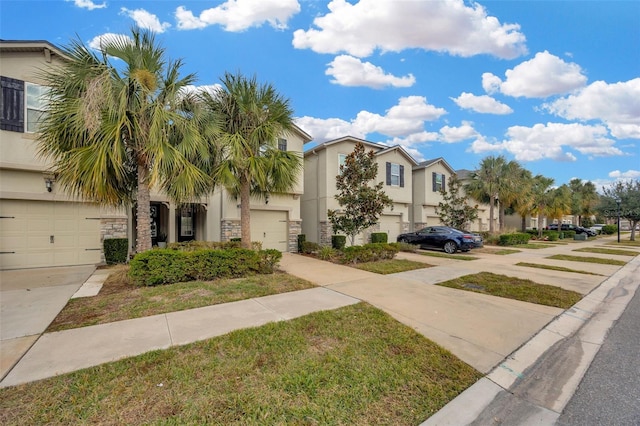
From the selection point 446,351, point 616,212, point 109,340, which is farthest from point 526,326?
point 616,212

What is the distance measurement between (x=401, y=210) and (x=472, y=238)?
6.01 m

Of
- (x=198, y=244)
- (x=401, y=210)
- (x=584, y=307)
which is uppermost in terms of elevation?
(x=401, y=210)

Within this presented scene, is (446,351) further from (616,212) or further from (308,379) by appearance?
(616,212)

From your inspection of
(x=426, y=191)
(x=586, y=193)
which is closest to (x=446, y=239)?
(x=426, y=191)

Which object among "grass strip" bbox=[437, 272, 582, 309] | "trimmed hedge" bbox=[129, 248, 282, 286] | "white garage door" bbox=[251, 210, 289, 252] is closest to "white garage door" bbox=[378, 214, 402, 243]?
"white garage door" bbox=[251, 210, 289, 252]

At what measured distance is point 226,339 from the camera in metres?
3.97

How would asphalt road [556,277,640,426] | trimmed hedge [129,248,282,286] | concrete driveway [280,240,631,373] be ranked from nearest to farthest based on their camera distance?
asphalt road [556,277,640,426] → concrete driveway [280,240,631,373] → trimmed hedge [129,248,282,286]

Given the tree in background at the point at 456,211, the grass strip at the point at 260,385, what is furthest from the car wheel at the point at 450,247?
the grass strip at the point at 260,385

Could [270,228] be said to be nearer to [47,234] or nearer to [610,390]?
[47,234]

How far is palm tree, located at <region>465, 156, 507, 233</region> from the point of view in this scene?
22.3 metres

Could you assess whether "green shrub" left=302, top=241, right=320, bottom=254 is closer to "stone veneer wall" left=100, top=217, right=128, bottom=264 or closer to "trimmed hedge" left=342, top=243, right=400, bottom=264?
"trimmed hedge" left=342, top=243, right=400, bottom=264

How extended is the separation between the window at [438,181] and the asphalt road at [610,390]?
62.8 feet

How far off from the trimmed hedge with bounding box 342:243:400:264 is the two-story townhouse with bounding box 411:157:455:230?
11182 mm

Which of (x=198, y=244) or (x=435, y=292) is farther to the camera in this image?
(x=198, y=244)
